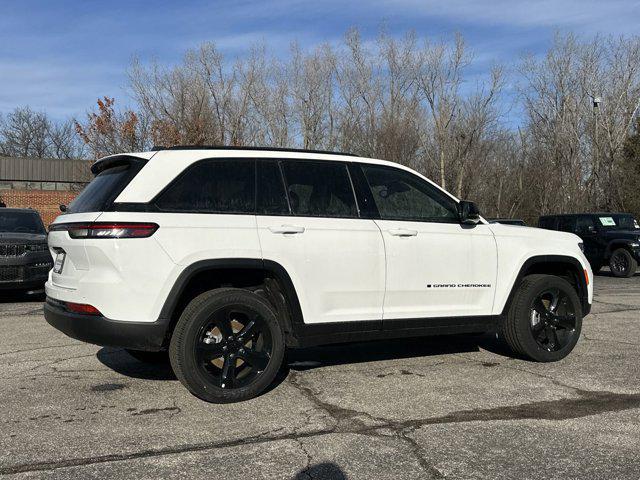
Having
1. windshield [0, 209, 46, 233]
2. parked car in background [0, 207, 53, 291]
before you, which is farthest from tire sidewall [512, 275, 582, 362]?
windshield [0, 209, 46, 233]

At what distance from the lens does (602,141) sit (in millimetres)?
34531

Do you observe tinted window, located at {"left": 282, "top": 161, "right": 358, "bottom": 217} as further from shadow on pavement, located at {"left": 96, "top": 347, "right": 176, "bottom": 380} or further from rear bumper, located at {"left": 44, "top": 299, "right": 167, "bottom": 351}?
shadow on pavement, located at {"left": 96, "top": 347, "right": 176, "bottom": 380}

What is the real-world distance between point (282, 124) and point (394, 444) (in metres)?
31.5

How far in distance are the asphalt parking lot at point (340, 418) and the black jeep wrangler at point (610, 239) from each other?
11.6 meters

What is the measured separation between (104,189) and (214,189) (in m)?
0.80

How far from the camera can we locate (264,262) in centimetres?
468

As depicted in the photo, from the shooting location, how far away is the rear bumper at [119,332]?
4340mm

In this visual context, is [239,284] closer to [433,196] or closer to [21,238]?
[433,196]

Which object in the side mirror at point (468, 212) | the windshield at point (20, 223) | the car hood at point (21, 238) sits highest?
the side mirror at point (468, 212)

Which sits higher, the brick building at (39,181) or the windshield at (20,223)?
the brick building at (39,181)

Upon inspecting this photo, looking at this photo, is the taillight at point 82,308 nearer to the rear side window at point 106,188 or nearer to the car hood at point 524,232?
the rear side window at point 106,188

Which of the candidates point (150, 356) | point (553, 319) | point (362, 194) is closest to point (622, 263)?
point (553, 319)

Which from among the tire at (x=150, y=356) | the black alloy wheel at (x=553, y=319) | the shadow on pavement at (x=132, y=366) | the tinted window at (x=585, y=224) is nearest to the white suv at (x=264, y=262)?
the black alloy wheel at (x=553, y=319)

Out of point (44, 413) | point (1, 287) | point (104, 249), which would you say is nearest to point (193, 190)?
point (104, 249)
